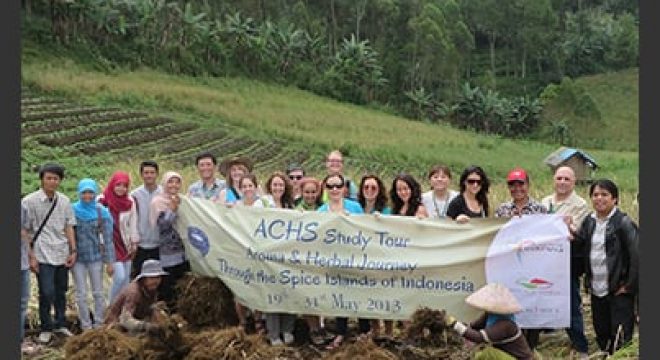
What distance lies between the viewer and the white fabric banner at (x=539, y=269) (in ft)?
20.9

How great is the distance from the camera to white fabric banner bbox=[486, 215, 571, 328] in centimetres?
638

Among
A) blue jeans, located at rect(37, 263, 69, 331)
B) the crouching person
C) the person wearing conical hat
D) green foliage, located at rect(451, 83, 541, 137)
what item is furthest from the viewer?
green foliage, located at rect(451, 83, 541, 137)

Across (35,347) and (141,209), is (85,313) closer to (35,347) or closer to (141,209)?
(35,347)

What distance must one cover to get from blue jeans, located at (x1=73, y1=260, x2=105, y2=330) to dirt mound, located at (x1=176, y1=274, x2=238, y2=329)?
0.69 m

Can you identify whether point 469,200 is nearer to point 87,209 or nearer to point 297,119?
point 87,209

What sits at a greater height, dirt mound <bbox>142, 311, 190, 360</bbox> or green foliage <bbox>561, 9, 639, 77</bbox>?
green foliage <bbox>561, 9, 639, 77</bbox>

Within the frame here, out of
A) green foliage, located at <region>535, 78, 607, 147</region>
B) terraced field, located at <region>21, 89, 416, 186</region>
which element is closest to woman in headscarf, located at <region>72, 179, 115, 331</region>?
terraced field, located at <region>21, 89, 416, 186</region>

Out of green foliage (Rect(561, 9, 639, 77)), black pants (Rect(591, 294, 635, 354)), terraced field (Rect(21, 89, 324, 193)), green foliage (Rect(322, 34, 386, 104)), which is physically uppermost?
green foliage (Rect(561, 9, 639, 77))

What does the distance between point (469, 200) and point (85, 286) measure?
3.09m

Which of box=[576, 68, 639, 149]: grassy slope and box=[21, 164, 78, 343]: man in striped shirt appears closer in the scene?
box=[21, 164, 78, 343]: man in striped shirt

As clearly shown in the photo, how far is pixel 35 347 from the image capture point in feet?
22.6

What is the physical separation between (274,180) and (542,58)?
33.2 meters

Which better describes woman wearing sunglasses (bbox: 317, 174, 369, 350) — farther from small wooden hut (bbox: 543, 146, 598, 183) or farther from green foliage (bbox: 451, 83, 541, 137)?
green foliage (bbox: 451, 83, 541, 137)

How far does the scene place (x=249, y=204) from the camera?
7.02 meters
